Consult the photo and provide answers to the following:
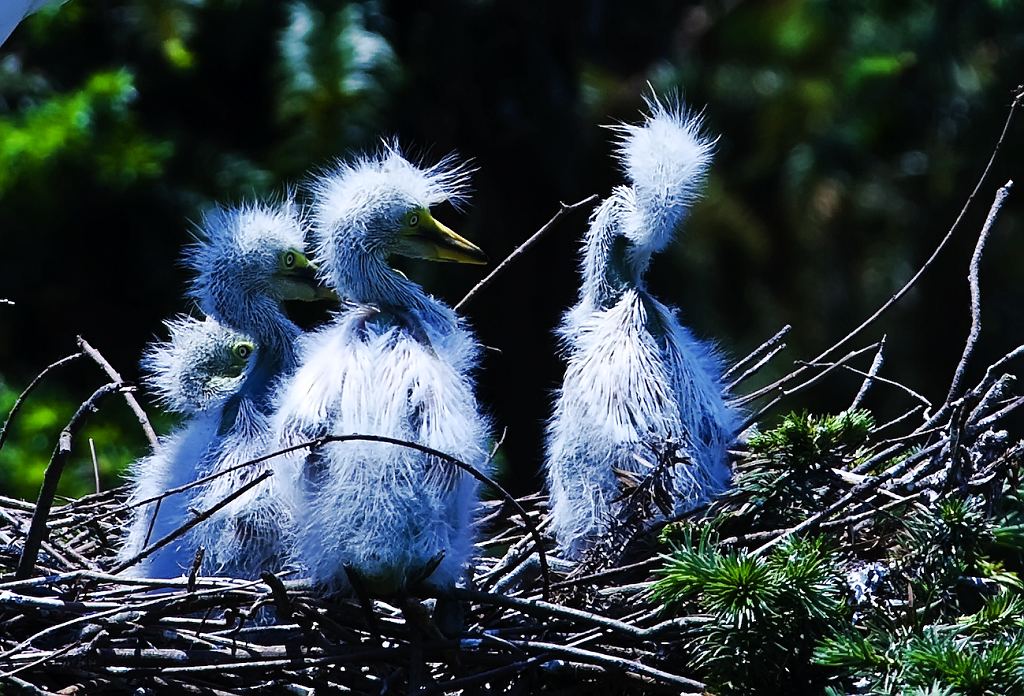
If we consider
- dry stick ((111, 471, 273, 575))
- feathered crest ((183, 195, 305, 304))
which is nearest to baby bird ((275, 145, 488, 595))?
dry stick ((111, 471, 273, 575))

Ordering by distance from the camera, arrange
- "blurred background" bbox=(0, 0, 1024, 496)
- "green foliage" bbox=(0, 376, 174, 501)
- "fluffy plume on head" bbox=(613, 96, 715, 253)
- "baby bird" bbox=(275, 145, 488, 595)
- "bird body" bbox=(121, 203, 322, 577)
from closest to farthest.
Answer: "baby bird" bbox=(275, 145, 488, 595) < "bird body" bbox=(121, 203, 322, 577) < "fluffy plume on head" bbox=(613, 96, 715, 253) < "green foliage" bbox=(0, 376, 174, 501) < "blurred background" bbox=(0, 0, 1024, 496)

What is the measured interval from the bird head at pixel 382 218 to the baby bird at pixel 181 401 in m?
0.36

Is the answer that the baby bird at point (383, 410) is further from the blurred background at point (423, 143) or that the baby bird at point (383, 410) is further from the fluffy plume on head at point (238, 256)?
the blurred background at point (423, 143)

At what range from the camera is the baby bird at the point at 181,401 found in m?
2.66

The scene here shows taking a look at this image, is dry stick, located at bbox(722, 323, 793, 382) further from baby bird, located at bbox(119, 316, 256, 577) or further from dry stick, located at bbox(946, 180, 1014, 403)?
baby bird, located at bbox(119, 316, 256, 577)

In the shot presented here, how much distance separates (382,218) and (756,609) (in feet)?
3.02

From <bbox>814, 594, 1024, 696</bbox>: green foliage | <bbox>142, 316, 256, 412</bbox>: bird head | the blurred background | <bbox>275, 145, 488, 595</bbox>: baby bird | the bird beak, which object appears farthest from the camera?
the blurred background

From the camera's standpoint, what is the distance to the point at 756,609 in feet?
7.07

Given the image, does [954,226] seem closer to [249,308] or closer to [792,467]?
[792,467]

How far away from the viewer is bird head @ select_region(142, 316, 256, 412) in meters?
2.93

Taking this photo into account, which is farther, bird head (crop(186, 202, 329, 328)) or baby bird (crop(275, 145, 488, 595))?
bird head (crop(186, 202, 329, 328))

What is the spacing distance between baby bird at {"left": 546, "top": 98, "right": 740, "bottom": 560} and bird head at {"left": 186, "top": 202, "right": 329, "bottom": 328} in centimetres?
52

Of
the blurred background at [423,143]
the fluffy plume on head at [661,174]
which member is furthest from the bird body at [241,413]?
the blurred background at [423,143]

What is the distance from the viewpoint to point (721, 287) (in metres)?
7.34
